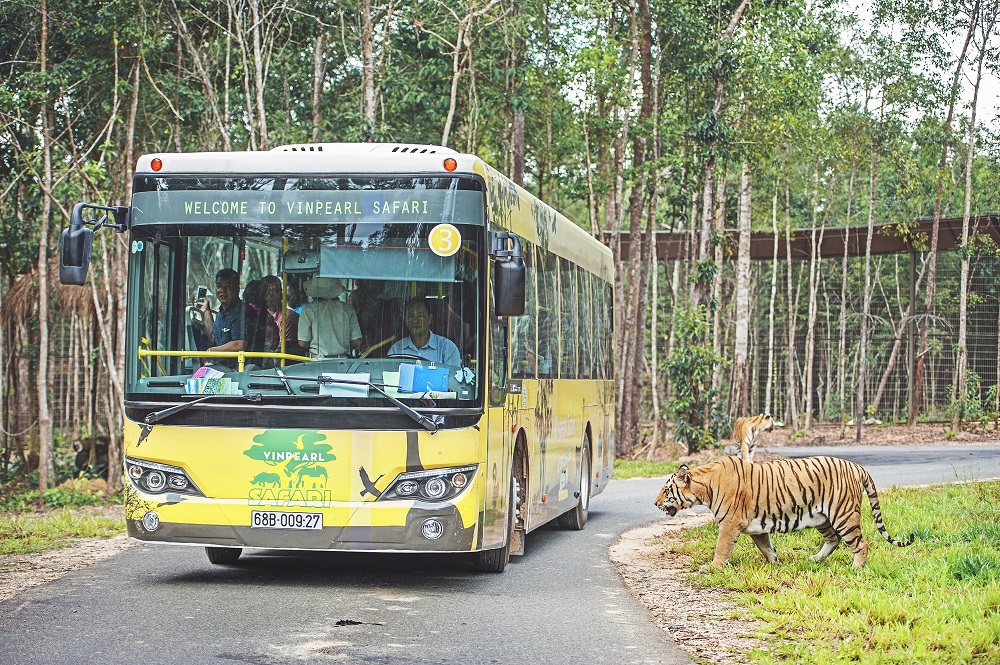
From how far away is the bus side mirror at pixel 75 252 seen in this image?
877cm

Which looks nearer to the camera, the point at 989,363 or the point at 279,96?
the point at 279,96

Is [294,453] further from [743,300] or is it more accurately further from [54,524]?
[743,300]

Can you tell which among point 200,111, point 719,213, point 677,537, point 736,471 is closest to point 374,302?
point 736,471

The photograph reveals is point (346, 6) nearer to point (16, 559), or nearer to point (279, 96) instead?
point (279, 96)

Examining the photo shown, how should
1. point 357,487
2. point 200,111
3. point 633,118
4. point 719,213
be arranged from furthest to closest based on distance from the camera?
point 719,213
point 633,118
point 200,111
point 357,487

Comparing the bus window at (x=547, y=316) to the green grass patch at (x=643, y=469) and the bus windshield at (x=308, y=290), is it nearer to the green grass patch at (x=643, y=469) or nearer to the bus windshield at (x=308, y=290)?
the bus windshield at (x=308, y=290)

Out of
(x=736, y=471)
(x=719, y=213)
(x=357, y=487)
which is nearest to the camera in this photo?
(x=357, y=487)

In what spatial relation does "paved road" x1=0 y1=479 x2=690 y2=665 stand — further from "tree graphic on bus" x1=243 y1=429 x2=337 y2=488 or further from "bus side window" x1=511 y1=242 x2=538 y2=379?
"bus side window" x1=511 y1=242 x2=538 y2=379

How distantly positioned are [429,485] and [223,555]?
8.00 feet

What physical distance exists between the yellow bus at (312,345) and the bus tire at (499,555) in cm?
93

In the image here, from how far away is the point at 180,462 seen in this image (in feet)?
29.3

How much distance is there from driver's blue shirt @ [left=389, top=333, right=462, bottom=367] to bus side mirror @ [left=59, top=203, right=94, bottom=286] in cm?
211

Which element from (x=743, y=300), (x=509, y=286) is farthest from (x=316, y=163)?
(x=743, y=300)

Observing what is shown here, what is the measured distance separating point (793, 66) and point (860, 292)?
17.0 m
